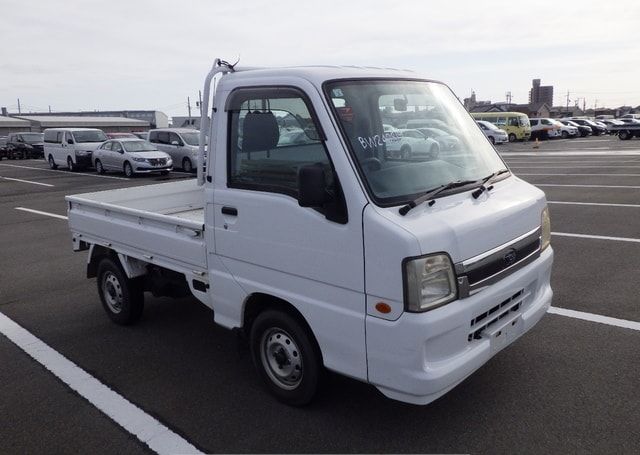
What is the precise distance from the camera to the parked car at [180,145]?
70.8 ft

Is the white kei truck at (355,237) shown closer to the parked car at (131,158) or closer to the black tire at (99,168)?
the parked car at (131,158)

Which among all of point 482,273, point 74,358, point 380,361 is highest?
point 482,273

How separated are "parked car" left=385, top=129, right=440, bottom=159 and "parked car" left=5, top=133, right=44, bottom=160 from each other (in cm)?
3593

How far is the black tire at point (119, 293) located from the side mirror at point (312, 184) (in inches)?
109

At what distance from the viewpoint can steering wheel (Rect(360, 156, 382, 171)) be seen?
10.1 feet

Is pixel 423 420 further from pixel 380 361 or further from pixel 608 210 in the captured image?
pixel 608 210

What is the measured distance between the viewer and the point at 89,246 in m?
5.52

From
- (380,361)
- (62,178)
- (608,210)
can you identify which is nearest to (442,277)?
(380,361)

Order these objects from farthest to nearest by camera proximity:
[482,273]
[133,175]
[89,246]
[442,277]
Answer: [133,175] < [89,246] < [482,273] < [442,277]

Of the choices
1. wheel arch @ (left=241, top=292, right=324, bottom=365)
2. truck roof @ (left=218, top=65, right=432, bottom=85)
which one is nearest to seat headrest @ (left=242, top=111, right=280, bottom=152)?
truck roof @ (left=218, top=65, right=432, bottom=85)

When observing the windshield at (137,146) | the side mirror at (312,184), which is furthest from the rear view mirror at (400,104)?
the windshield at (137,146)

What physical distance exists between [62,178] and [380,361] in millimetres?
21294

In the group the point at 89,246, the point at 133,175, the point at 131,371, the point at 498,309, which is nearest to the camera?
the point at 498,309

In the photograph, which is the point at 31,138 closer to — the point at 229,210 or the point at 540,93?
the point at 229,210
